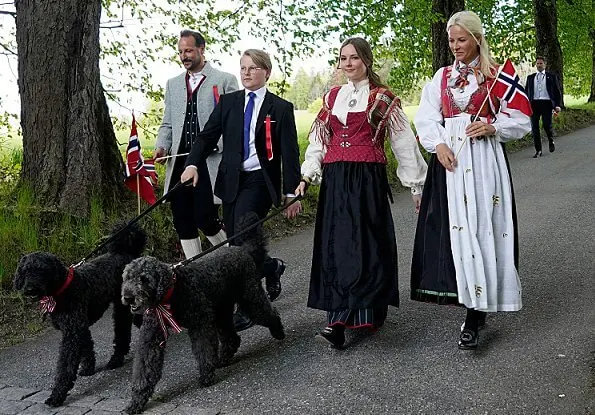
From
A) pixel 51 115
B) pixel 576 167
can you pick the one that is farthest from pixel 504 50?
pixel 51 115

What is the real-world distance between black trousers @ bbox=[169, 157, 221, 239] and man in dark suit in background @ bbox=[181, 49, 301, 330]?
0.38 m

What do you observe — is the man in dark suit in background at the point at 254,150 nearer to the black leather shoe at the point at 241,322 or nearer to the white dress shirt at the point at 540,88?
the black leather shoe at the point at 241,322

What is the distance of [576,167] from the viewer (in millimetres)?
15211

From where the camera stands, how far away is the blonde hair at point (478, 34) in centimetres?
534

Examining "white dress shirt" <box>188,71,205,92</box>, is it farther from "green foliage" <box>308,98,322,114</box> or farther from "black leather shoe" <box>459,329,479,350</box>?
"black leather shoe" <box>459,329,479,350</box>

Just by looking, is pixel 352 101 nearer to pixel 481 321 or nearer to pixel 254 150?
pixel 254 150

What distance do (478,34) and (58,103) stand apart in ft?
16.0

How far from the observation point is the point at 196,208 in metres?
6.68

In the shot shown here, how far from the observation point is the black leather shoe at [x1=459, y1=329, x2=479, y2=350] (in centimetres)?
541

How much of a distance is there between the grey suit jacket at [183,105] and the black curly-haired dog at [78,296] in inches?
52.0

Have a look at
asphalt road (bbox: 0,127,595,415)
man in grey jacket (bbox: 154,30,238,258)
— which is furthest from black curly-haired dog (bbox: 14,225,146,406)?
man in grey jacket (bbox: 154,30,238,258)

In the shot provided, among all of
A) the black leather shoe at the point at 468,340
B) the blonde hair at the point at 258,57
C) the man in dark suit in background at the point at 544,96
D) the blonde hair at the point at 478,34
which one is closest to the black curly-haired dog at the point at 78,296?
the blonde hair at the point at 258,57

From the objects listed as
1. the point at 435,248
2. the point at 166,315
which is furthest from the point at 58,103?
the point at 435,248

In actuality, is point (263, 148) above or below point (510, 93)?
below
